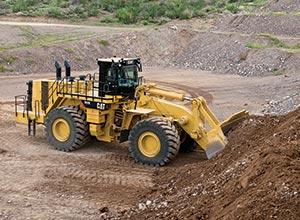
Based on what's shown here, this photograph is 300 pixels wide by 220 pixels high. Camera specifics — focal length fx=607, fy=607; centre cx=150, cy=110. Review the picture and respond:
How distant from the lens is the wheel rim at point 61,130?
15891 millimetres

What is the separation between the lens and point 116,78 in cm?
1540

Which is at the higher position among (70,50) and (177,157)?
(70,50)

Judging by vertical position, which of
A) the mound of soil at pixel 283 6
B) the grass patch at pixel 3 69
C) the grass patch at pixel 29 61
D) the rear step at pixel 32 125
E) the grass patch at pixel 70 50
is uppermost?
the mound of soil at pixel 283 6

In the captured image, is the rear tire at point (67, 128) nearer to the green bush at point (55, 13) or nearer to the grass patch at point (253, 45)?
the grass patch at point (253, 45)

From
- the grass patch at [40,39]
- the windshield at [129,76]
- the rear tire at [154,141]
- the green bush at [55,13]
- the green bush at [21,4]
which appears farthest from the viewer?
the green bush at [21,4]

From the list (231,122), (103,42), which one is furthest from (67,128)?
(103,42)

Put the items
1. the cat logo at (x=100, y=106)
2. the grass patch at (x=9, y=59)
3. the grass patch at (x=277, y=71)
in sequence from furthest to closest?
1. the grass patch at (x=9, y=59)
2. the grass patch at (x=277, y=71)
3. the cat logo at (x=100, y=106)

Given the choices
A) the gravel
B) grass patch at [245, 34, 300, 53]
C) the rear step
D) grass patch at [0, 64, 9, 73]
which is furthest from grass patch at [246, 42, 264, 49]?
the rear step

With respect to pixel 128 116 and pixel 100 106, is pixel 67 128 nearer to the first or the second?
pixel 100 106

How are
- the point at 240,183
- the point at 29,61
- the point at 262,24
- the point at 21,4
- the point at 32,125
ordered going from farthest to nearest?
the point at 21,4 < the point at 262,24 < the point at 29,61 < the point at 32,125 < the point at 240,183

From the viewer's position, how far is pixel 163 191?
A: 489 inches

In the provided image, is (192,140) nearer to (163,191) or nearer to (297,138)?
(163,191)

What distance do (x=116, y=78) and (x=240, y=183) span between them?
642 centimetres

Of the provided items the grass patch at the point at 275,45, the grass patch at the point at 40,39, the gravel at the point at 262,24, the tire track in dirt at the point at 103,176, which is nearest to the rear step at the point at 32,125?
the tire track in dirt at the point at 103,176
